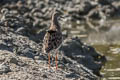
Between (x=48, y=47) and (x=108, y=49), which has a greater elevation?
(x=48, y=47)

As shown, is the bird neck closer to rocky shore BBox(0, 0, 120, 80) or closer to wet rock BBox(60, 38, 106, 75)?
rocky shore BBox(0, 0, 120, 80)

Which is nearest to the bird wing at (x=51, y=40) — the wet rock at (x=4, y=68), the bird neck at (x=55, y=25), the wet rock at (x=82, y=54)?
the bird neck at (x=55, y=25)

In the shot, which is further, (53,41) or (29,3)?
(29,3)

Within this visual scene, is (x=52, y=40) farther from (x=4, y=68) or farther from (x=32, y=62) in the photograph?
(x=4, y=68)

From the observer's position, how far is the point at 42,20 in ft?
115

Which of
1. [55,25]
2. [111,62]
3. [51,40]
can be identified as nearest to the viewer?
[51,40]

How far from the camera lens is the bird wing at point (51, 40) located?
1210 cm

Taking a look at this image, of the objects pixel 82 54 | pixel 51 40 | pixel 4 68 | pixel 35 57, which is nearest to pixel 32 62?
pixel 35 57

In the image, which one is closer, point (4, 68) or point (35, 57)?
point (4, 68)

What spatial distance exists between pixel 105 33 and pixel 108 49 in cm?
671

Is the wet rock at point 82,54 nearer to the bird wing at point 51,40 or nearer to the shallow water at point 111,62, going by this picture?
the shallow water at point 111,62

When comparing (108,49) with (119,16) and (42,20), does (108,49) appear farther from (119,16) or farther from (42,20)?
(119,16)

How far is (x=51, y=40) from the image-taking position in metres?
12.3

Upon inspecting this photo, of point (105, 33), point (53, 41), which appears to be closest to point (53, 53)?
point (53, 41)
